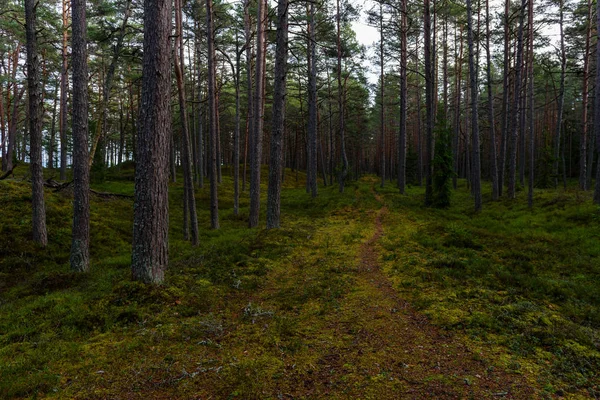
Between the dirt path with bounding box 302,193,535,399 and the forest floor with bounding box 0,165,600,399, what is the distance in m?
0.02

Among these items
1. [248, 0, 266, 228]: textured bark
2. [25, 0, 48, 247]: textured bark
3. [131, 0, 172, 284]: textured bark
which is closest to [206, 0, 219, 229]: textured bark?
[248, 0, 266, 228]: textured bark

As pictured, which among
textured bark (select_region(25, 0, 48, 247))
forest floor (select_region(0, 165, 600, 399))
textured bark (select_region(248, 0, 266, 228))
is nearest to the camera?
forest floor (select_region(0, 165, 600, 399))

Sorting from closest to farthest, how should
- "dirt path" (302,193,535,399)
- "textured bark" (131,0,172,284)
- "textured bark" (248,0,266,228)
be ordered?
"dirt path" (302,193,535,399)
"textured bark" (131,0,172,284)
"textured bark" (248,0,266,228)

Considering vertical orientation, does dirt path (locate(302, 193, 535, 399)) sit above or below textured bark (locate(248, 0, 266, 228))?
below

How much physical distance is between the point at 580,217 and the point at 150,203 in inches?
621

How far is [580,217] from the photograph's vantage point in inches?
490

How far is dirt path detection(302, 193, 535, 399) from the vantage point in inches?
121

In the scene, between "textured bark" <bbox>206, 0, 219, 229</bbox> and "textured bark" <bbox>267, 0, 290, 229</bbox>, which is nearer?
"textured bark" <bbox>267, 0, 290, 229</bbox>

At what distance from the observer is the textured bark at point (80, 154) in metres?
8.20

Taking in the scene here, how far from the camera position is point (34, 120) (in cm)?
996

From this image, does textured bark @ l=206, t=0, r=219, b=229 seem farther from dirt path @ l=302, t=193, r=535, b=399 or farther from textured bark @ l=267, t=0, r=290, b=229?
dirt path @ l=302, t=193, r=535, b=399

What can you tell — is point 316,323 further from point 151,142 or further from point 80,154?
point 80,154

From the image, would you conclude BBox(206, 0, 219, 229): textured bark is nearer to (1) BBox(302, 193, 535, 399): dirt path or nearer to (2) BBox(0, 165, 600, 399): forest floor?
(2) BBox(0, 165, 600, 399): forest floor

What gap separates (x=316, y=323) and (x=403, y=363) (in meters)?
1.47
